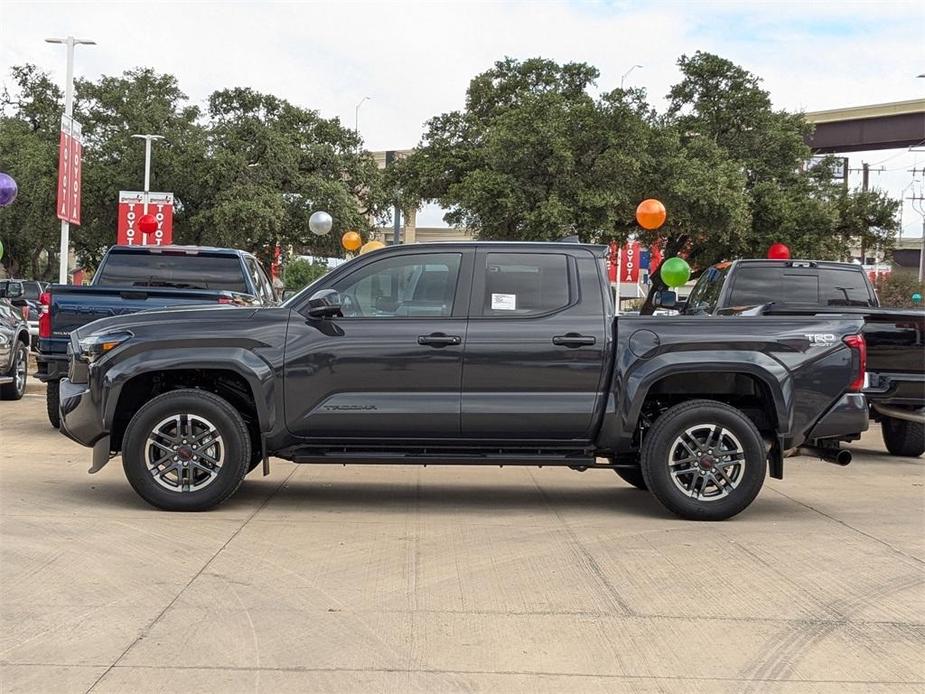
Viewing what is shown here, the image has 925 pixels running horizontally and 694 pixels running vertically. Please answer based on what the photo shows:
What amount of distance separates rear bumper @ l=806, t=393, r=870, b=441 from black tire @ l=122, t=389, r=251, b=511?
397 centimetres

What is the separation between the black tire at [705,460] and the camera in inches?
293

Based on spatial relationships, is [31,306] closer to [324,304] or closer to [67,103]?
[67,103]

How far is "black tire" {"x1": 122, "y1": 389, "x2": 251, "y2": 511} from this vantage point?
7.35m

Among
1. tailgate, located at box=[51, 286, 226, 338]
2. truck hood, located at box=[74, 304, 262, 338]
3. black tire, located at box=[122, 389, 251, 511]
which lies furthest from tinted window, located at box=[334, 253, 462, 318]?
tailgate, located at box=[51, 286, 226, 338]

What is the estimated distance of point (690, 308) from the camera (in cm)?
1304

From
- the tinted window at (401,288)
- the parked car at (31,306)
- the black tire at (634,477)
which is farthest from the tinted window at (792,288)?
the parked car at (31,306)

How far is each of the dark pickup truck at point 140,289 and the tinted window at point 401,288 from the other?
344cm

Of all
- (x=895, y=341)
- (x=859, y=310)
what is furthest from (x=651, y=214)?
(x=895, y=341)

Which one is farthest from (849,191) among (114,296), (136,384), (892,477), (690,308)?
(136,384)

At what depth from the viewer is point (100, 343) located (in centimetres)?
757

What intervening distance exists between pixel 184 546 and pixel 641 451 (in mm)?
3102

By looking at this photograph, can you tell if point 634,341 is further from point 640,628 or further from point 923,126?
point 923,126

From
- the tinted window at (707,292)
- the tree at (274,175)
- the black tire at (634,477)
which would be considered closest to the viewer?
the black tire at (634,477)

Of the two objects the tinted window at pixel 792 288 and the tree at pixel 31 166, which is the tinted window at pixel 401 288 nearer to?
the tinted window at pixel 792 288
